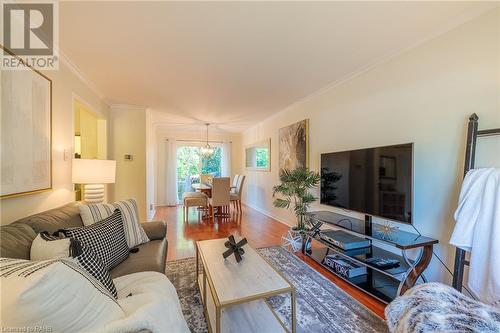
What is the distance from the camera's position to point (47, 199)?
6.28 ft

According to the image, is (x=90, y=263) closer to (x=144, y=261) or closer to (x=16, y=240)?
(x=16, y=240)

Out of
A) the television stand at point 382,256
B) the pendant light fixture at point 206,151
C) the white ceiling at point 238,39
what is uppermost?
the white ceiling at point 238,39

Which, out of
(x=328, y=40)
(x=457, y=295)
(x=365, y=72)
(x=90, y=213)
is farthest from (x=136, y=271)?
(x=365, y=72)

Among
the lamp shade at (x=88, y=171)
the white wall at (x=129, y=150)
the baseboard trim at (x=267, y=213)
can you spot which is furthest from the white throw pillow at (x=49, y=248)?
the baseboard trim at (x=267, y=213)

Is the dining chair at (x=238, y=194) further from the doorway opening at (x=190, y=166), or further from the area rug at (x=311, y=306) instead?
the area rug at (x=311, y=306)

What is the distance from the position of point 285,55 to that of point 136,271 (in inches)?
90.7

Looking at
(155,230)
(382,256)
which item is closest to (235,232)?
(155,230)

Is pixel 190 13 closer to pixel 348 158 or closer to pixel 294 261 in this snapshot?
pixel 348 158

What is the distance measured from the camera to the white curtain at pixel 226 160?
22.5 ft

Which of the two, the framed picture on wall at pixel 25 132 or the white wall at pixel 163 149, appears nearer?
the framed picture on wall at pixel 25 132

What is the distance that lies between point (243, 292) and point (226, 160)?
18.7 ft

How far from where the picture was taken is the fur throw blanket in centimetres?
92

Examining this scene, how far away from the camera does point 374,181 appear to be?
6.93ft

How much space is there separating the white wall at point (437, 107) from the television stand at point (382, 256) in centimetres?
20
